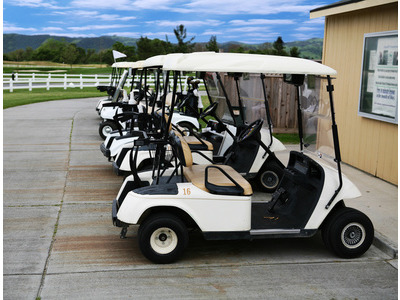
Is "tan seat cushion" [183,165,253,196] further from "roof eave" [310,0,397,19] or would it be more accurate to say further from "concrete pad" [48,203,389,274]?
"roof eave" [310,0,397,19]

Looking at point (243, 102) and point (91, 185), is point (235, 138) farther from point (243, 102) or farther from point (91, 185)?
point (91, 185)

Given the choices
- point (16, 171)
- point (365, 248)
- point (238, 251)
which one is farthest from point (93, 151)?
point (365, 248)

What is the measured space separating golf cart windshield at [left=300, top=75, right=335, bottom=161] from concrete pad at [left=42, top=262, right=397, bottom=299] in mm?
1075

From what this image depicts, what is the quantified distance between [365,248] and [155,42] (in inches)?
3245

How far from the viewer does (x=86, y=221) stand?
634 cm

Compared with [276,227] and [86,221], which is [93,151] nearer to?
[86,221]

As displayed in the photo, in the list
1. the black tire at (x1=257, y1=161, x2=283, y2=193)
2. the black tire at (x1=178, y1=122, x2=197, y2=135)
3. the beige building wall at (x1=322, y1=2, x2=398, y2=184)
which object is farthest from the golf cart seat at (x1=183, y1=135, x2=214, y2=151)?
the beige building wall at (x1=322, y1=2, x2=398, y2=184)

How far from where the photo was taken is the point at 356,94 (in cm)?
925

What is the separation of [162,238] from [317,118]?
1.80m

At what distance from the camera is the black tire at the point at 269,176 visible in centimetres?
757

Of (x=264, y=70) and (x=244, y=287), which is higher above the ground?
(x=264, y=70)

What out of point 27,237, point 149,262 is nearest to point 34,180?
point 27,237

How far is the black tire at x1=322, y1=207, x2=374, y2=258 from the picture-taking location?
5062 mm

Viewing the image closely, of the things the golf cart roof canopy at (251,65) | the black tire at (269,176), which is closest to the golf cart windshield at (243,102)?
the black tire at (269,176)
